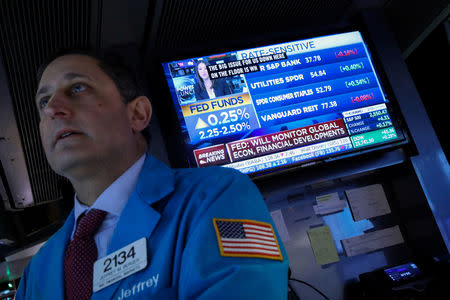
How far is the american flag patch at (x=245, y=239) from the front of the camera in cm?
67

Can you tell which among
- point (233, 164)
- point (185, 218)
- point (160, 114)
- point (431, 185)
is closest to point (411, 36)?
point (431, 185)

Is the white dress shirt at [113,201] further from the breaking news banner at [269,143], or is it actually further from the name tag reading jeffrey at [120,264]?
the breaking news banner at [269,143]

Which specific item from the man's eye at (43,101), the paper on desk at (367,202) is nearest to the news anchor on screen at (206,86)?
the man's eye at (43,101)

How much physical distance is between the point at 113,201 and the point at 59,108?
0.98ft

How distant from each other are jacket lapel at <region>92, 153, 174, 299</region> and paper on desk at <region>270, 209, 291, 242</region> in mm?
1027

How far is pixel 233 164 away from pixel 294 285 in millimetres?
708

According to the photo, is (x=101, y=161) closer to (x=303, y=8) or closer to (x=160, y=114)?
(x=160, y=114)

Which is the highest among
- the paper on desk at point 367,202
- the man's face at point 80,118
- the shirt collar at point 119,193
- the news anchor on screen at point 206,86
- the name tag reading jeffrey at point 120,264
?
the news anchor on screen at point 206,86

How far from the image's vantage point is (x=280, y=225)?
1816 mm

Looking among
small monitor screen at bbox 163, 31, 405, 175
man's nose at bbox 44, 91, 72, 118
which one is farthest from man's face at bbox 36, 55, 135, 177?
small monitor screen at bbox 163, 31, 405, 175

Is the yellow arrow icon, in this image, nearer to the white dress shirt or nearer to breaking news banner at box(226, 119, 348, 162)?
breaking news banner at box(226, 119, 348, 162)

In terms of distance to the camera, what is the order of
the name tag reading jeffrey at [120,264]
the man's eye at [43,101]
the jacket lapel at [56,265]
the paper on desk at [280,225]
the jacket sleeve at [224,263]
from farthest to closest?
the paper on desk at [280,225] < the man's eye at [43,101] < the jacket lapel at [56,265] < the name tag reading jeffrey at [120,264] < the jacket sleeve at [224,263]

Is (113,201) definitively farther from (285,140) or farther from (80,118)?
(285,140)

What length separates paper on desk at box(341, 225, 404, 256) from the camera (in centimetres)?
184
